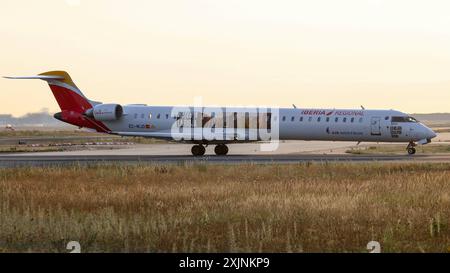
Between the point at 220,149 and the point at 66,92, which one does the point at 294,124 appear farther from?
the point at 66,92

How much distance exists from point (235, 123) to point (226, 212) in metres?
23.5

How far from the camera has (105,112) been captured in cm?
4125

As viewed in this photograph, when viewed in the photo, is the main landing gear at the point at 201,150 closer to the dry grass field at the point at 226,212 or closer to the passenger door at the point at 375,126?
the passenger door at the point at 375,126

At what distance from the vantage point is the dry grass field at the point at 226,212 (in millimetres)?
11695

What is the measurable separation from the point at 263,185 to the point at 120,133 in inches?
880

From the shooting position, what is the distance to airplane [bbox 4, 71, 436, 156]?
3700 cm

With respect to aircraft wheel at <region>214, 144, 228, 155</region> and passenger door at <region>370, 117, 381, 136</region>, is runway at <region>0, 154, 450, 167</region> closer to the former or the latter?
passenger door at <region>370, 117, 381, 136</region>

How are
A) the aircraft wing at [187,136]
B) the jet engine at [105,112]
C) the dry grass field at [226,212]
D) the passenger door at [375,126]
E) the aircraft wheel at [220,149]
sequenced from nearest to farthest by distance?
the dry grass field at [226,212] → the passenger door at [375,126] → the aircraft wing at [187,136] → the aircraft wheel at [220,149] → the jet engine at [105,112]

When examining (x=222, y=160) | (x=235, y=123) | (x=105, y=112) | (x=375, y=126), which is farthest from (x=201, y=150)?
(x=375, y=126)

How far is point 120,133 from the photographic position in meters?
41.5

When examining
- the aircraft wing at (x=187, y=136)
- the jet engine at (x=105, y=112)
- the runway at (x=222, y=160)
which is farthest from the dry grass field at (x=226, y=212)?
the jet engine at (x=105, y=112)
